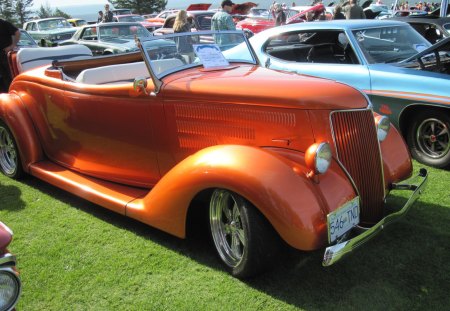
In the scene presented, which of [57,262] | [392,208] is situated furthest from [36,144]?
[392,208]

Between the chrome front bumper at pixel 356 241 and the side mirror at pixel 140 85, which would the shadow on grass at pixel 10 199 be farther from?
the chrome front bumper at pixel 356 241

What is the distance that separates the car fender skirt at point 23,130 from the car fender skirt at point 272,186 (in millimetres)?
2150

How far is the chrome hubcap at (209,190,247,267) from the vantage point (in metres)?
2.81

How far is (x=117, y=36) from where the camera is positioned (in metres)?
11.8

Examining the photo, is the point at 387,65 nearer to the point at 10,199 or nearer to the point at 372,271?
the point at 372,271

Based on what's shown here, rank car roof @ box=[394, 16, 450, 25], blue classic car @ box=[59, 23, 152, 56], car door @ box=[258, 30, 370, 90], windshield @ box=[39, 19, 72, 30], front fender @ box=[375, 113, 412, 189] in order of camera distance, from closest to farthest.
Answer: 1. front fender @ box=[375, 113, 412, 189]
2. car door @ box=[258, 30, 370, 90]
3. car roof @ box=[394, 16, 450, 25]
4. blue classic car @ box=[59, 23, 152, 56]
5. windshield @ box=[39, 19, 72, 30]

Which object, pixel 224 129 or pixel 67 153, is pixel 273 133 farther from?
pixel 67 153

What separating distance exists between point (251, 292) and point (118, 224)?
1466 millimetres

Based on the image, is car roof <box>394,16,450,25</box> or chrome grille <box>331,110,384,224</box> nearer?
chrome grille <box>331,110,384,224</box>

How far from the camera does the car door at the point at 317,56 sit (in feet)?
17.3

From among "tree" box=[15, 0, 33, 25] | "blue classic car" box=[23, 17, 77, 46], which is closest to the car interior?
"blue classic car" box=[23, 17, 77, 46]

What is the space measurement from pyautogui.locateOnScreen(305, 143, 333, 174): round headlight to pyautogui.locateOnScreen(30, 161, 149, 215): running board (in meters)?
1.52

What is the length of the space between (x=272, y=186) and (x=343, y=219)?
494 millimetres

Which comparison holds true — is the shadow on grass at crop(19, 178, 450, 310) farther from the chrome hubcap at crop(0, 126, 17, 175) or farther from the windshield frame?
the chrome hubcap at crop(0, 126, 17, 175)
